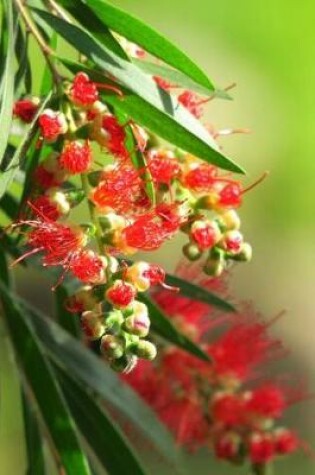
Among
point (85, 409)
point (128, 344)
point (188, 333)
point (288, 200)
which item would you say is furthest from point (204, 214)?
point (288, 200)

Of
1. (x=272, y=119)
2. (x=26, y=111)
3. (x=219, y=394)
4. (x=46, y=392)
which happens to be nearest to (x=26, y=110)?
(x=26, y=111)

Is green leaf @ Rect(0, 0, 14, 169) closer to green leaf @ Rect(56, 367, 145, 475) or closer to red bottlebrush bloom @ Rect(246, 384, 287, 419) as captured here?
green leaf @ Rect(56, 367, 145, 475)

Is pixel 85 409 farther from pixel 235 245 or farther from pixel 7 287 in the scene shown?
pixel 235 245

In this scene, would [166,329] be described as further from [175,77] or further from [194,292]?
[175,77]

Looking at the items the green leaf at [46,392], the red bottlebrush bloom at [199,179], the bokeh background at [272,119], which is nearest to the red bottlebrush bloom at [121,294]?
the red bottlebrush bloom at [199,179]

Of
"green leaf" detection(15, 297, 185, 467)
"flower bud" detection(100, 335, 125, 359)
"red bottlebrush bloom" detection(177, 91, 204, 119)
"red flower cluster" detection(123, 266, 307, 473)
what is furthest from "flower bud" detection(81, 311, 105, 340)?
"red flower cluster" detection(123, 266, 307, 473)

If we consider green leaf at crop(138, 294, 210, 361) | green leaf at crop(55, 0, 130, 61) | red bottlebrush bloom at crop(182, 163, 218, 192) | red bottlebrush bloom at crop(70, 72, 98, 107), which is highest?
green leaf at crop(55, 0, 130, 61)
